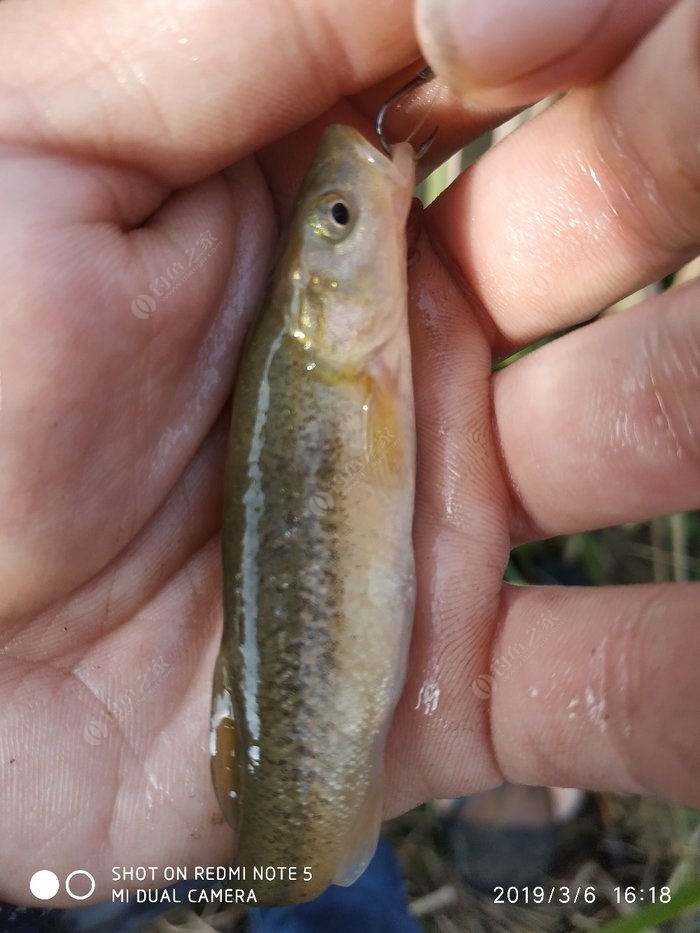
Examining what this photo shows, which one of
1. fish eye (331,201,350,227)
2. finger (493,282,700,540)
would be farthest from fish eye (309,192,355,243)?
finger (493,282,700,540)

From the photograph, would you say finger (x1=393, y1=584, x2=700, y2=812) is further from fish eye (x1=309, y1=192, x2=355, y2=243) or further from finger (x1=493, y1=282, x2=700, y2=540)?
fish eye (x1=309, y1=192, x2=355, y2=243)

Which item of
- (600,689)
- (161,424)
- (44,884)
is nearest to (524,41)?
(161,424)

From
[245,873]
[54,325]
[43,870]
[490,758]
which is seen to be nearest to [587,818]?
[490,758]

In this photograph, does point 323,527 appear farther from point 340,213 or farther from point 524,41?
point 524,41

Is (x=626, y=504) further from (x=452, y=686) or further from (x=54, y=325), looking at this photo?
(x=54, y=325)

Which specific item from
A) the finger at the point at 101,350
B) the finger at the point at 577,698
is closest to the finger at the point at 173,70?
the finger at the point at 101,350

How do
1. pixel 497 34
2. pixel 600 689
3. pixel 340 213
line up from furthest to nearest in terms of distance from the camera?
pixel 340 213, pixel 600 689, pixel 497 34
